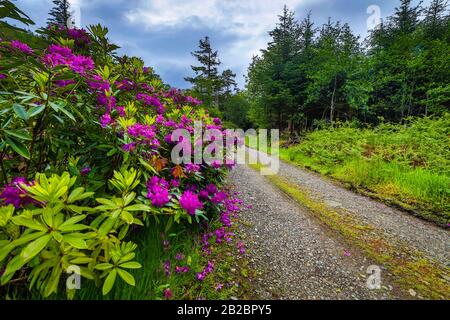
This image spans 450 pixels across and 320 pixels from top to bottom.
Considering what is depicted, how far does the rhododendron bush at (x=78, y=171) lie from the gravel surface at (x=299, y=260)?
1.54 feet

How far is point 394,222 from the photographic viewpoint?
2.90 m

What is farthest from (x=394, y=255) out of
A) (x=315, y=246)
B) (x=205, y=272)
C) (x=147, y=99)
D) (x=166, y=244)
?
(x=147, y=99)

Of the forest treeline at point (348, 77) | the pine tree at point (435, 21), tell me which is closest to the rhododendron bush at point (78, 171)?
the forest treeline at point (348, 77)

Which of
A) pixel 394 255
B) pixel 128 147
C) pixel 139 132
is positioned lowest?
pixel 394 255

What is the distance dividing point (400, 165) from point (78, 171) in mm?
6196

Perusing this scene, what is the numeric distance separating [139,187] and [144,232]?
18.7 inches

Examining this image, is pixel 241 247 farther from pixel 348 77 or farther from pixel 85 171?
pixel 348 77

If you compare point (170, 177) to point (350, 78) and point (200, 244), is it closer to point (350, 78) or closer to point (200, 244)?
point (200, 244)

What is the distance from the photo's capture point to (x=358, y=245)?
2.26 m

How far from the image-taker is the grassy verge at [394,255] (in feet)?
5.60

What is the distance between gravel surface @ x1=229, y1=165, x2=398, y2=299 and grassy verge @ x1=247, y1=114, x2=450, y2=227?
2090mm

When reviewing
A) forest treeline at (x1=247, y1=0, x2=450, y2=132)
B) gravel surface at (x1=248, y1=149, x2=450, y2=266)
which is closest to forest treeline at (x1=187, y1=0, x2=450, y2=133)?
forest treeline at (x1=247, y1=0, x2=450, y2=132)

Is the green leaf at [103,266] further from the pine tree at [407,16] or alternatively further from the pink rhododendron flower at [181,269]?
the pine tree at [407,16]

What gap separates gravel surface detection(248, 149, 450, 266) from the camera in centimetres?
232
